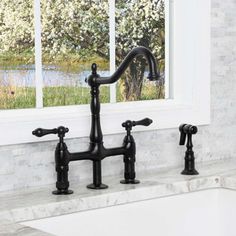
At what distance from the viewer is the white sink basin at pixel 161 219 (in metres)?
1.87

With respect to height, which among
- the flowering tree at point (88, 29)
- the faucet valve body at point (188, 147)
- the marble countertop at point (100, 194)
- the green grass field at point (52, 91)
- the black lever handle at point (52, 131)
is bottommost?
the marble countertop at point (100, 194)

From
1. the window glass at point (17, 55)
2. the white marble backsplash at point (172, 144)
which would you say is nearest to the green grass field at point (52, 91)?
the window glass at point (17, 55)

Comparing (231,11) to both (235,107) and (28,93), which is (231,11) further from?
(28,93)

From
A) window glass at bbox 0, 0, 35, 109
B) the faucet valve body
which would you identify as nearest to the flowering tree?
window glass at bbox 0, 0, 35, 109

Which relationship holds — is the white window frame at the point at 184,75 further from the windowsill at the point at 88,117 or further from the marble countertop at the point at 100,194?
the marble countertop at the point at 100,194

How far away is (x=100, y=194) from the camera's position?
76.2 inches

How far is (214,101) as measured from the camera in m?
2.53

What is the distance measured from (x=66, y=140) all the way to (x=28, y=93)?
0.23 meters

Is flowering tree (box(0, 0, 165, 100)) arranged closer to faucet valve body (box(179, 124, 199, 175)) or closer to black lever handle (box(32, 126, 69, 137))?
faucet valve body (box(179, 124, 199, 175))

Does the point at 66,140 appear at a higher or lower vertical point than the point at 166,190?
higher

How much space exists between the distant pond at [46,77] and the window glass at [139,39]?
4.8 inches

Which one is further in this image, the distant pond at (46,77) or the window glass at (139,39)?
the window glass at (139,39)

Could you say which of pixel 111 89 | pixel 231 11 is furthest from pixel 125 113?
pixel 231 11

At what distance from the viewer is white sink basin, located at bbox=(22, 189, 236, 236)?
1871 millimetres
